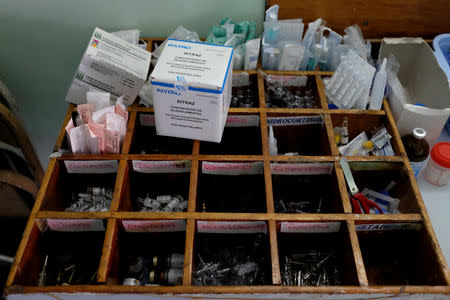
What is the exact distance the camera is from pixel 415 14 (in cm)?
176

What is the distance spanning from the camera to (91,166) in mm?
1398

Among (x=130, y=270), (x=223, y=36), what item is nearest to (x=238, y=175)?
(x=130, y=270)

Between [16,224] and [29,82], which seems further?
[29,82]

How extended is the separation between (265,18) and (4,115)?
1.27 m

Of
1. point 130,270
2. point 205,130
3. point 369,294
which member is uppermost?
point 205,130

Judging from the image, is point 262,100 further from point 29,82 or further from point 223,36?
point 29,82

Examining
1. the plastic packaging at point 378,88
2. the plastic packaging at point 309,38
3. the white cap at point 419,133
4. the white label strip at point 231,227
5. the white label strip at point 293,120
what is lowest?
the white label strip at point 231,227

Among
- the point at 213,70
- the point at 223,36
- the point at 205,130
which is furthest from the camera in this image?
the point at 223,36

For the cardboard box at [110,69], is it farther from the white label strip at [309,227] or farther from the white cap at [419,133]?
the white cap at [419,133]

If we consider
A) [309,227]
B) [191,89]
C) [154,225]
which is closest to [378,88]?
[309,227]

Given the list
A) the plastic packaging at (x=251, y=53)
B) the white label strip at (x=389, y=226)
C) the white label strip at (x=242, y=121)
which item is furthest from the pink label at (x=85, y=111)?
the white label strip at (x=389, y=226)

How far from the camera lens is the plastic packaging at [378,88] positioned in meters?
1.49

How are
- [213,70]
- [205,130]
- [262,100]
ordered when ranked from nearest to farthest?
[213,70], [205,130], [262,100]

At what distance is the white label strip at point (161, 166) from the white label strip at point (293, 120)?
39 centimetres
